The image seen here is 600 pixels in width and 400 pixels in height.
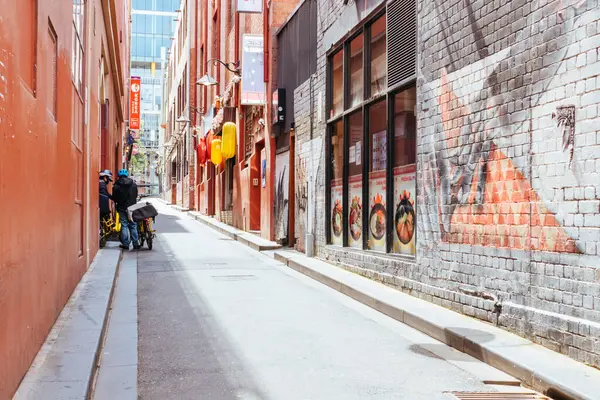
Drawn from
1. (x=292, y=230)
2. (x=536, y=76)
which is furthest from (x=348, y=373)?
(x=292, y=230)

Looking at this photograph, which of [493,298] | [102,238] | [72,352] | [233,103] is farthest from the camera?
[233,103]

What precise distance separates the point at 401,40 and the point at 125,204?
8615 mm

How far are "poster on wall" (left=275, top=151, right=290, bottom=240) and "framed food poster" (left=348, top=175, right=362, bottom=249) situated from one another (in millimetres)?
4755

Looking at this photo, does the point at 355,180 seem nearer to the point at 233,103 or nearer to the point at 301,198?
the point at 301,198

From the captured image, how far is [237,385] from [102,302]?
3.30 meters

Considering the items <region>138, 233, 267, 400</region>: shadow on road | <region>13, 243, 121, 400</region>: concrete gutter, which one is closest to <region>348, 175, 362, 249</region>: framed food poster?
<region>138, 233, 267, 400</region>: shadow on road

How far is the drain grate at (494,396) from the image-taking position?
15.5 ft

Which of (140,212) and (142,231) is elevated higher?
(140,212)

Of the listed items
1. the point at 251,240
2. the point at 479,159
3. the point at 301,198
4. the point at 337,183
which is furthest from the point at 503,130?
the point at 251,240

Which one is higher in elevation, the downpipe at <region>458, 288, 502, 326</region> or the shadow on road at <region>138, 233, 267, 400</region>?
the downpipe at <region>458, 288, 502, 326</region>

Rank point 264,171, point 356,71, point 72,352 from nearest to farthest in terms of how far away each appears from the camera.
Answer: point 72,352
point 356,71
point 264,171

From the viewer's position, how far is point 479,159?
6938mm

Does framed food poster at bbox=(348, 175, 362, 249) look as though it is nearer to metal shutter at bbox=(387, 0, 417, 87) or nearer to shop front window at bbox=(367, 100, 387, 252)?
shop front window at bbox=(367, 100, 387, 252)

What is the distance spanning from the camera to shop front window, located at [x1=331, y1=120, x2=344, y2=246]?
1200 cm
